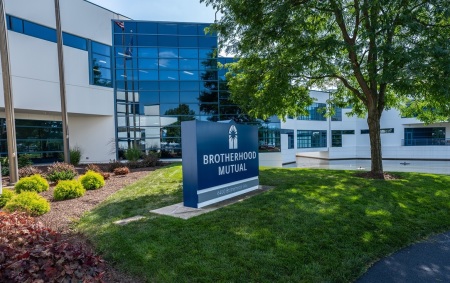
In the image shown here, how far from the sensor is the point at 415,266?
4.07 m

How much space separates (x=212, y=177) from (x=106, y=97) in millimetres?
17143

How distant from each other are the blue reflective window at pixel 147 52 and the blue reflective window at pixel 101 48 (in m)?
2.49

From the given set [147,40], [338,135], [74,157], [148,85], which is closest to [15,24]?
[74,157]

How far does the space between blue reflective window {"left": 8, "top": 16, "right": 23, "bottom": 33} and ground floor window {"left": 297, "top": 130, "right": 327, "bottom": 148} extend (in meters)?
28.3

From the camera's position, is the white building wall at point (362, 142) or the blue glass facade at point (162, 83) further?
the white building wall at point (362, 142)

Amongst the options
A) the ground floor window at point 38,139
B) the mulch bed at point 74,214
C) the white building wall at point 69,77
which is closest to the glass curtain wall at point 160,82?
the white building wall at point 69,77

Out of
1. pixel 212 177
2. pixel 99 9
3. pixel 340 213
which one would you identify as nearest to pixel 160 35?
pixel 99 9

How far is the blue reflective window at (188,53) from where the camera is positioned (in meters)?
23.4

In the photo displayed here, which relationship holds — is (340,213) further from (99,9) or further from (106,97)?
(99,9)

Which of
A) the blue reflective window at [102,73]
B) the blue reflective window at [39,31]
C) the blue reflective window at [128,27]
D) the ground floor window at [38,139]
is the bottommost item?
the ground floor window at [38,139]

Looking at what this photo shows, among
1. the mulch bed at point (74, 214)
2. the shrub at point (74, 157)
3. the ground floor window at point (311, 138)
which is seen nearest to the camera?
the mulch bed at point (74, 214)

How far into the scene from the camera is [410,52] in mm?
7223

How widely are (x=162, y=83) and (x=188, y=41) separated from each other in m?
4.31

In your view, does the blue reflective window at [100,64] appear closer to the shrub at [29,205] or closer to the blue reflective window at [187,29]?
the blue reflective window at [187,29]
